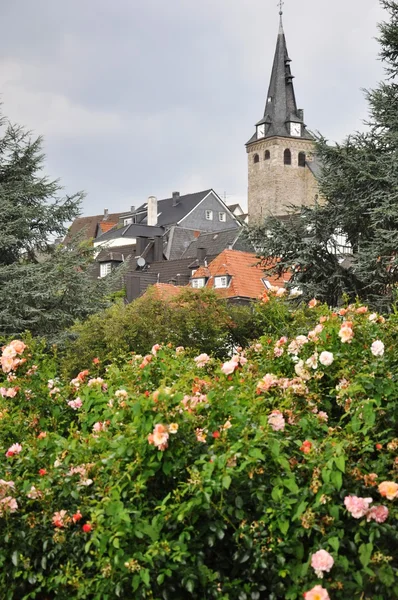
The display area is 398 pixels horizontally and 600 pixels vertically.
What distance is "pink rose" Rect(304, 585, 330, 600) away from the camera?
14.3 feet

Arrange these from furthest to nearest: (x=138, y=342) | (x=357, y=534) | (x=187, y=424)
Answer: (x=138, y=342) < (x=187, y=424) < (x=357, y=534)

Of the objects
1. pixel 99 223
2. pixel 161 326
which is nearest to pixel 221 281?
pixel 161 326

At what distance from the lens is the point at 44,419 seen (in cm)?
644

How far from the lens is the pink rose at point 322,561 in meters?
4.41

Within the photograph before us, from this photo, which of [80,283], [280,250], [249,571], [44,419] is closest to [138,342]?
[80,283]

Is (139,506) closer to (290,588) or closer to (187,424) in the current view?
(187,424)

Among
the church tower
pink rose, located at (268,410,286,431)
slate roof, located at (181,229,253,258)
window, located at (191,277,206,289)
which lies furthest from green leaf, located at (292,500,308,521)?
the church tower

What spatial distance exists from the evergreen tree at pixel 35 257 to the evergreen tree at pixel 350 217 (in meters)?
5.12

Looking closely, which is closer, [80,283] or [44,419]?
[44,419]

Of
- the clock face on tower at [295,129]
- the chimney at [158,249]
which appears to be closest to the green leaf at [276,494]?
the chimney at [158,249]

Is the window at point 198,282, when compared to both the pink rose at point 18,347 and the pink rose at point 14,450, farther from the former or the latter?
the pink rose at point 14,450

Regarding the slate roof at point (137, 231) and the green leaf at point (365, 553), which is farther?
the slate roof at point (137, 231)

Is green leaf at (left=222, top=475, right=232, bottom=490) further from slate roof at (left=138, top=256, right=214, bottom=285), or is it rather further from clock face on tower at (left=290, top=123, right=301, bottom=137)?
clock face on tower at (left=290, top=123, right=301, bottom=137)

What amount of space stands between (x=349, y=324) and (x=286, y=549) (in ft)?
6.55
